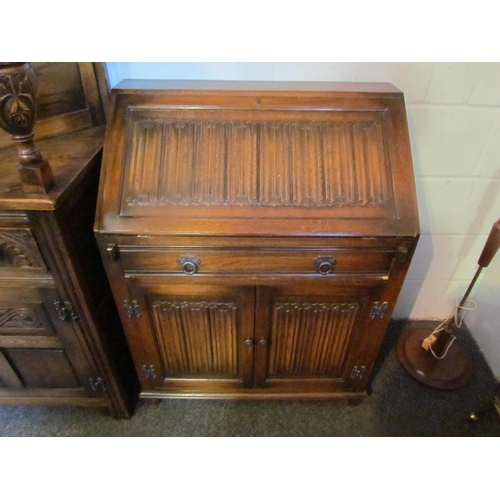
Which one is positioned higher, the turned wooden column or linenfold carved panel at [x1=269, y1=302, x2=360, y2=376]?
the turned wooden column

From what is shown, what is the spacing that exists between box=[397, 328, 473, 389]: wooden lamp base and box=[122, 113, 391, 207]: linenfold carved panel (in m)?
0.95

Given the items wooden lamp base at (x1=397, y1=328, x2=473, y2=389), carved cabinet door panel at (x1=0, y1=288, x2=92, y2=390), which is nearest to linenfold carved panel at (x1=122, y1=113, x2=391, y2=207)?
carved cabinet door panel at (x1=0, y1=288, x2=92, y2=390)

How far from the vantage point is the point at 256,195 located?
94 centimetres

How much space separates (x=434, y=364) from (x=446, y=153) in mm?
891

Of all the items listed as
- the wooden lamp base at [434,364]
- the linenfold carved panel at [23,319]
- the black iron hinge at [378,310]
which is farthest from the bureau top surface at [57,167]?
the wooden lamp base at [434,364]

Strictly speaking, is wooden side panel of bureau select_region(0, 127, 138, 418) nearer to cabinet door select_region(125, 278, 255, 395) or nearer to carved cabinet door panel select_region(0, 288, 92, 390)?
carved cabinet door panel select_region(0, 288, 92, 390)

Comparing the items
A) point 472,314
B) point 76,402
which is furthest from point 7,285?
point 472,314

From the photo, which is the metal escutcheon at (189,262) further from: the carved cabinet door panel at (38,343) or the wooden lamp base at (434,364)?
the wooden lamp base at (434,364)

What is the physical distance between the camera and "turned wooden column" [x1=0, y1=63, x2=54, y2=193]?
A: 68 centimetres

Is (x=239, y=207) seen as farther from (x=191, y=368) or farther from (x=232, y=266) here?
Answer: (x=191, y=368)

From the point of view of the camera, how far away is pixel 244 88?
102 cm

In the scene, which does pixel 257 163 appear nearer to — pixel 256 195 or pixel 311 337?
pixel 256 195

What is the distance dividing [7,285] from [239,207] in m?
0.66

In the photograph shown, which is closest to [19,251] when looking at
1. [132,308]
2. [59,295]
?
[59,295]
